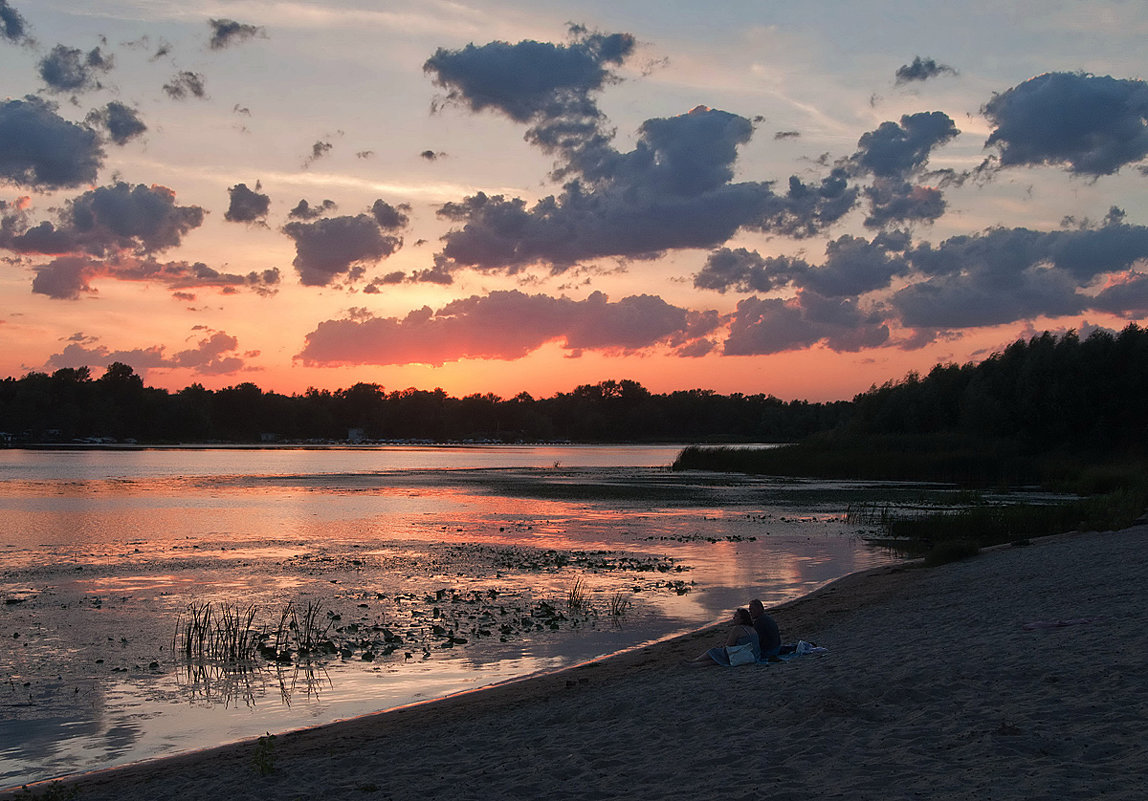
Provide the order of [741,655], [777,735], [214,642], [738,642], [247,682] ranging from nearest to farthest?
[777,735]
[741,655]
[738,642]
[247,682]
[214,642]

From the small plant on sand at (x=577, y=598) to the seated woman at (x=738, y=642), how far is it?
6903mm

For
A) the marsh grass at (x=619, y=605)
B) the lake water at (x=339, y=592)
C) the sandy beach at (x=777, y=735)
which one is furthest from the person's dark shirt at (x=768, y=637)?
the marsh grass at (x=619, y=605)

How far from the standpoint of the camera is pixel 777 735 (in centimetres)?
1019

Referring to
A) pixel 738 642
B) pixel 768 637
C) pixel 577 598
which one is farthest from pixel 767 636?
pixel 577 598

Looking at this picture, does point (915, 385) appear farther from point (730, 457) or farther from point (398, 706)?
point (398, 706)

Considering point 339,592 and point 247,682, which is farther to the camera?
point 339,592

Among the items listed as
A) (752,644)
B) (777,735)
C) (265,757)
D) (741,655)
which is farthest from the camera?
(752,644)

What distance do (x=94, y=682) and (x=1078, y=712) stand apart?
14.5 meters

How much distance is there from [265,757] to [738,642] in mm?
7467

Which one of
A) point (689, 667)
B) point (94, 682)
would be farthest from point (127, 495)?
point (689, 667)

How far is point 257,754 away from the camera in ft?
35.2

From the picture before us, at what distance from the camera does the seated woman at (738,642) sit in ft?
48.0

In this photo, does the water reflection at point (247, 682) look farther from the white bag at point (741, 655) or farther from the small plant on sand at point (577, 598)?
the small plant on sand at point (577, 598)

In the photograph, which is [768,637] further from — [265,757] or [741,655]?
[265,757]
